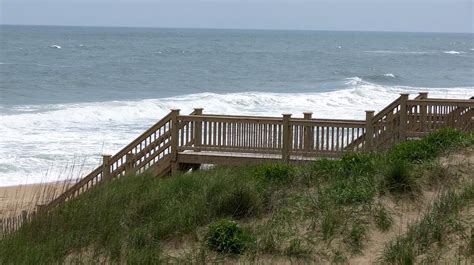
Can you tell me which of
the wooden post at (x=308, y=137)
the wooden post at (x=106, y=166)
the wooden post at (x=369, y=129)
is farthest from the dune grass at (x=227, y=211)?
the wooden post at (x=106, y=166)

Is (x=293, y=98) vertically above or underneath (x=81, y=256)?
underneath

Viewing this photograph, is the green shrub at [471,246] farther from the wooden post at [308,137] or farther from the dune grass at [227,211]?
the wooden post at [308,137]

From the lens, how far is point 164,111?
42188 mm

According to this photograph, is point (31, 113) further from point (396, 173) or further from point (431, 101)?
point (396, 173)

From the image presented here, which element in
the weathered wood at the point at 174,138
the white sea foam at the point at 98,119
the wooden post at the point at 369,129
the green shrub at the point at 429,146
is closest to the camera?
the green shrub at the point at 429,146

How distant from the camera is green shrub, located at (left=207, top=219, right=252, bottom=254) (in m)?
9.23

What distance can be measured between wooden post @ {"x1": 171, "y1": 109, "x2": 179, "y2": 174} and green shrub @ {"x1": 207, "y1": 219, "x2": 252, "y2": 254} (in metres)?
6.75

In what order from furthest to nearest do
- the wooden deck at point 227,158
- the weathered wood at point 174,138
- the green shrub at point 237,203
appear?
the weathered wood at point 174,138 → the wooden deck at point 227,158 → the green shrub at point 237,203

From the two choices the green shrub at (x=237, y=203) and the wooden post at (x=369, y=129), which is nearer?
the green shrub at (x=237, y=203)

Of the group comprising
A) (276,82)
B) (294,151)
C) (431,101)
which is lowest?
(276,82)

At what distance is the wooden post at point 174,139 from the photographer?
16.1m

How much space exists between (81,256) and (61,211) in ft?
4.20

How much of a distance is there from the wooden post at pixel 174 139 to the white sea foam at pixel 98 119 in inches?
130

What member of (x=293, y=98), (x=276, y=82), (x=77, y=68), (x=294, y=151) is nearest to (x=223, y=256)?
(x=294, y=151)
